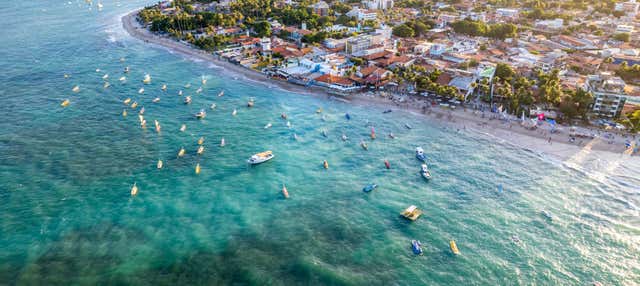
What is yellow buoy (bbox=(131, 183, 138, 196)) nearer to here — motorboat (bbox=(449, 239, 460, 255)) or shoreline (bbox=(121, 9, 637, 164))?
motorboat (bbox=(449, 239, 460, 255))

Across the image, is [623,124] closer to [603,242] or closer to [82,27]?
[603,242]

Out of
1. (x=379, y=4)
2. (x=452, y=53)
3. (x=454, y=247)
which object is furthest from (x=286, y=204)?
(x=379, y=4)

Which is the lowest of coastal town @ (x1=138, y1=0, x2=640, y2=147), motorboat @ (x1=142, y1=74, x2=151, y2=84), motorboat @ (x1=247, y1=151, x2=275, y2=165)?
motorboat @ (x1=247, y1=151, x2=275, y2=165)

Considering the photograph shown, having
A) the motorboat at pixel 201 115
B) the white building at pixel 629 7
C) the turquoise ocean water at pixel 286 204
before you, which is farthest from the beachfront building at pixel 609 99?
the white building at pixel 629 7

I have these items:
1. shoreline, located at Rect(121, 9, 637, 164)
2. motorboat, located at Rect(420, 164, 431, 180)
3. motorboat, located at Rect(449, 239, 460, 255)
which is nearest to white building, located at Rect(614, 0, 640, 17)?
shoreline, located at Rect(121, 9, 637, 164)

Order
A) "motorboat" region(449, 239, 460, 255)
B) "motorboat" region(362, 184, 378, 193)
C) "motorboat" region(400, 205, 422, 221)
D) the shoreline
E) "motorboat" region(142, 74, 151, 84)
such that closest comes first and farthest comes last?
"motorboat" region(449, 239, 460, 255)
"motorboat" region(400, 205, 422, 221)
"motorboat" region(362, 184, 378, 193)
the shoreline
"motorboat" region(142, 74, 151, 84)

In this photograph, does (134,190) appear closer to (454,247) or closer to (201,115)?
(201,115)

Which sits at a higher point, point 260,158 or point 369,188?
point 260,158
